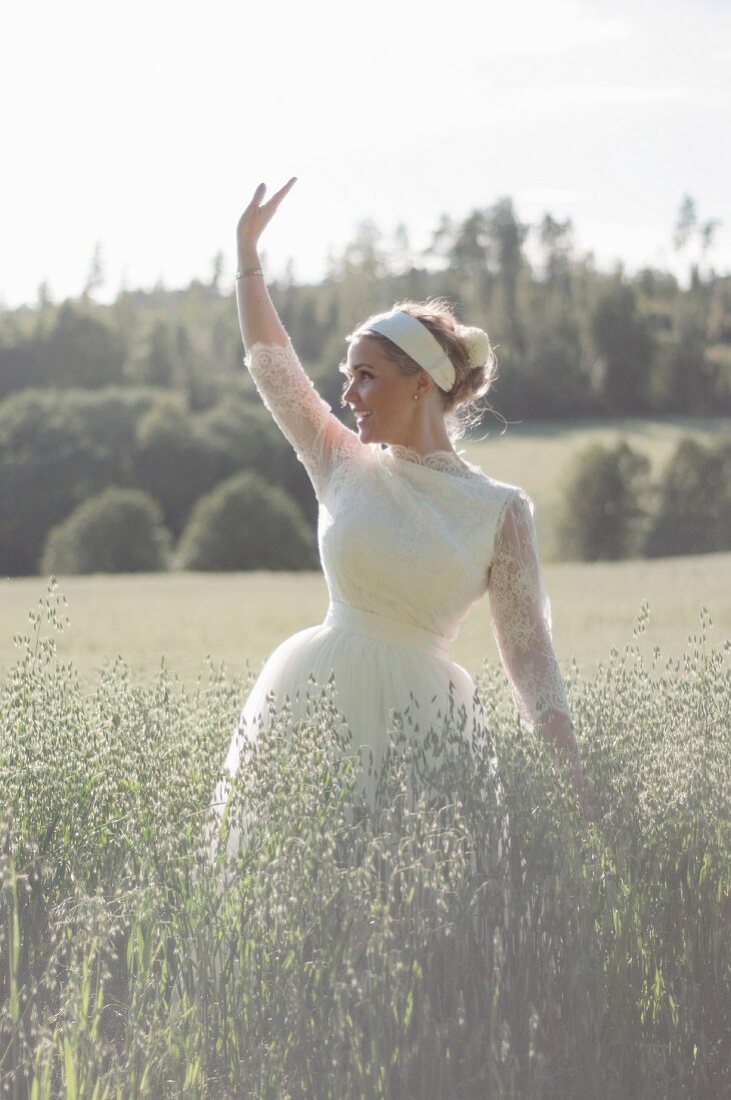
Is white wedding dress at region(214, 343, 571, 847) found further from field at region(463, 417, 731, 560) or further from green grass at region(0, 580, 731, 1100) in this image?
field at region(463, 417, 731, 560)

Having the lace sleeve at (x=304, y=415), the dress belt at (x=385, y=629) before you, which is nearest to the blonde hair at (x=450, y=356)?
the lace sleeve at (x=304, y=415)

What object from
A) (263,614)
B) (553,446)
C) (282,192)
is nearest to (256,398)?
(553,446)

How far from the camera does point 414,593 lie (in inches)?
137

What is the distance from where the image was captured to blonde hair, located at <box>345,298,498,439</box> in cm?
351

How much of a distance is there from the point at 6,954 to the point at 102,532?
40414mm

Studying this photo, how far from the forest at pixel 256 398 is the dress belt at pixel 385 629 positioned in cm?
3846

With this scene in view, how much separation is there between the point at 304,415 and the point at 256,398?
75.3m

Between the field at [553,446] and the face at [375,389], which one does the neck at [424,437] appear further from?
the field at [553,446]

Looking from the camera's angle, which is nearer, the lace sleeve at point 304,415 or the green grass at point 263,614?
the lace sleeve at point 304,415

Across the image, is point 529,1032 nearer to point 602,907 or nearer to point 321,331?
point 602,907

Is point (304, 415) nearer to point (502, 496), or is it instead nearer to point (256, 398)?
point (502, 496)

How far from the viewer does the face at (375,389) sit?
3500 mm

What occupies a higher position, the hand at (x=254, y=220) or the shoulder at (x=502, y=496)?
the hand at (x=254, y=220)

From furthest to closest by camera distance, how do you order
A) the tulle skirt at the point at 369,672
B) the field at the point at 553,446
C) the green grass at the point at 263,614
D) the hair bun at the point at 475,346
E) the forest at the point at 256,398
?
the field at the point at 553,446 < the forest at the point at 256,398 < the green grass at the point at 263,614 < the hair bun at the point at 475,346 < the tulle skirt at the point at 369,672
